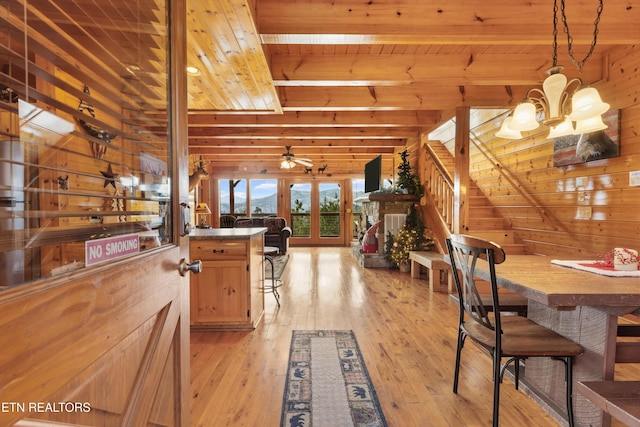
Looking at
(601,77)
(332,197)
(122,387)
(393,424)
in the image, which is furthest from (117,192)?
(332,197)

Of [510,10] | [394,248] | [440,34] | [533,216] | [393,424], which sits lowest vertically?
[393,424]

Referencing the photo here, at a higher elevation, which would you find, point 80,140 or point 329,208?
point 80,140

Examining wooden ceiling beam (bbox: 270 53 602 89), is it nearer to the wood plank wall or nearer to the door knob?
the wood plank wall

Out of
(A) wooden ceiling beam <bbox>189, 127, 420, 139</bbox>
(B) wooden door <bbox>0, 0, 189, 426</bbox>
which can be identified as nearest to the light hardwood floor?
(B) wooden door <bbox>0, 0, 189, 426</bbox>

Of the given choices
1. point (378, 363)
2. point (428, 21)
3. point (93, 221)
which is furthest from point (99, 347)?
point (428, 21)

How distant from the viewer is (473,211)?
5363mm

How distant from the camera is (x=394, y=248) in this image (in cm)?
578

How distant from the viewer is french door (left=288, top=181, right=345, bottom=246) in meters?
9.86

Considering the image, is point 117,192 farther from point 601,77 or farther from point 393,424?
point 601,77

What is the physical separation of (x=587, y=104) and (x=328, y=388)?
221cm

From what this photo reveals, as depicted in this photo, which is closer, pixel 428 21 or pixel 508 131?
pixel 508 131

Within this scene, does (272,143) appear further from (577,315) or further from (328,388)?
(577,315)

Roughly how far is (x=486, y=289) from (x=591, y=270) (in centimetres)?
Result: 202

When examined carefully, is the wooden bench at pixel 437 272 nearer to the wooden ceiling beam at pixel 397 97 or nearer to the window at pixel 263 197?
the wooden ceiling beam at pixel 397 97
